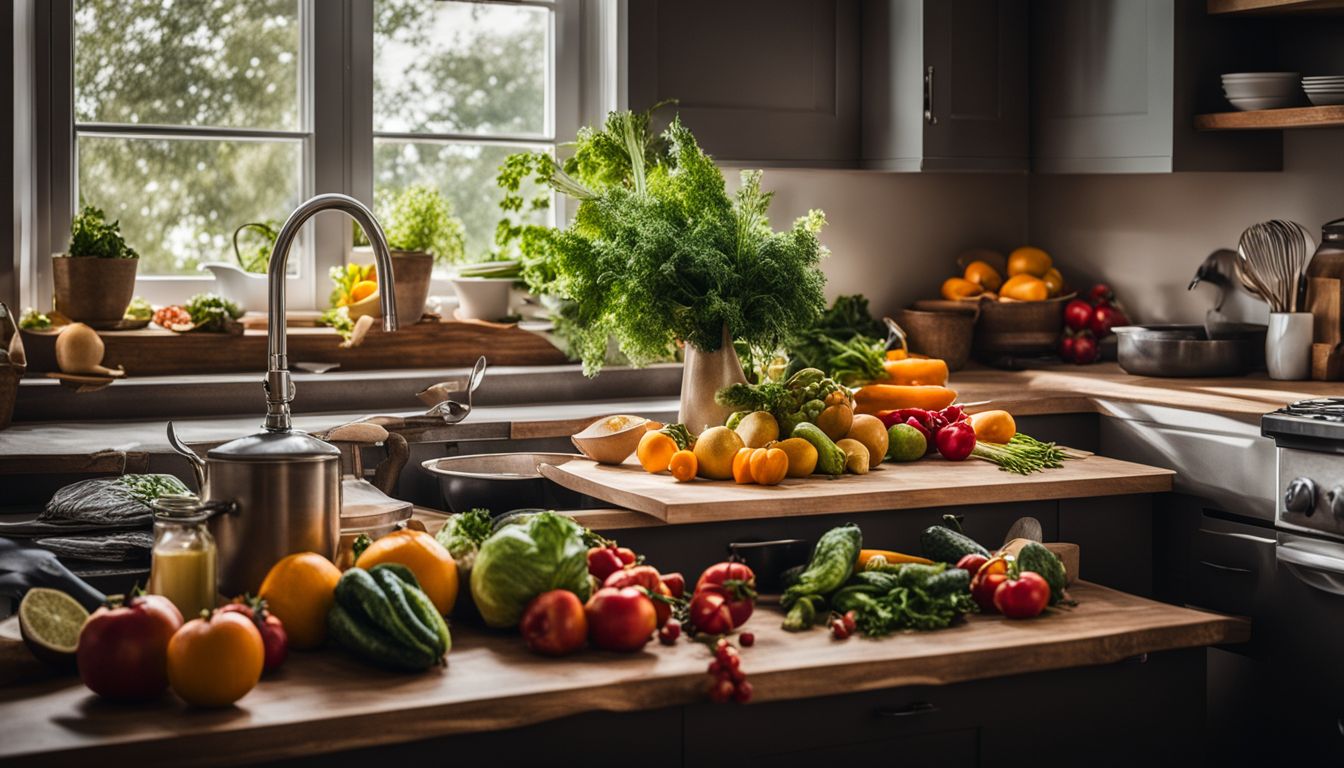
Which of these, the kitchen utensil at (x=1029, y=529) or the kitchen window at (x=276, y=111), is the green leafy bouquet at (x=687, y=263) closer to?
the kitchen utensil at (x=1029, y=529)

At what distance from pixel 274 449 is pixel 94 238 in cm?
173

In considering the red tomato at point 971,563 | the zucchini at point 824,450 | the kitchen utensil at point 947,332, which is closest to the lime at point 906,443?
the zucchini at point 824,450

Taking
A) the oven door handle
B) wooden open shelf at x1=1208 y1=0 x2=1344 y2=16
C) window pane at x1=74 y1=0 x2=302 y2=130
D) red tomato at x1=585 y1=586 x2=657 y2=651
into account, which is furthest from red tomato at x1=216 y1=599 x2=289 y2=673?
wooden open shelf at x1=1208 y1=0 x2=1344 y2=16

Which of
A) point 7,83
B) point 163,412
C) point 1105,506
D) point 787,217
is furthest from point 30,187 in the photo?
point 1105,506

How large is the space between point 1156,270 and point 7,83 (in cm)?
319

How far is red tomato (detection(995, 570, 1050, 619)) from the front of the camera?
81.4 inches

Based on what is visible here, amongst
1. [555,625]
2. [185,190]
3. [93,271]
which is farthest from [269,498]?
[185,190]

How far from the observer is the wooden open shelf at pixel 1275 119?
137 inches

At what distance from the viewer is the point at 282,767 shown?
160 cm

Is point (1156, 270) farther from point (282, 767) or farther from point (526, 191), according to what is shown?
point (282, 767)

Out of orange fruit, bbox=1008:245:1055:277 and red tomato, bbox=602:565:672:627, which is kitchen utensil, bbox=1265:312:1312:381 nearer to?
orange fruit, bbox=1008:245:1055:277

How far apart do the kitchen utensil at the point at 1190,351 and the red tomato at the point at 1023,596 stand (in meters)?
1.91

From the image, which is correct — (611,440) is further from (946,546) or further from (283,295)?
(283,295)

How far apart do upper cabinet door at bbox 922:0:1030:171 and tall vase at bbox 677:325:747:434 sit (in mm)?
1319
